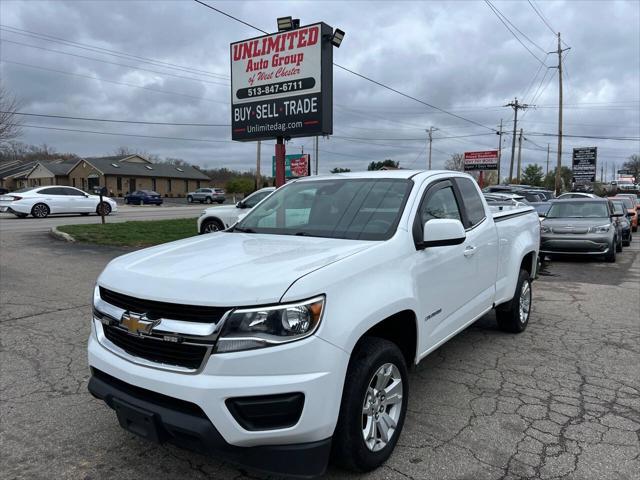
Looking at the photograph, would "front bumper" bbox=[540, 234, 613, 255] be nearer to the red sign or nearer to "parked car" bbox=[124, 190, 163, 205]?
the red sign

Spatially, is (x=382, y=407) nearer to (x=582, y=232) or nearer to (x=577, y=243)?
(x=577, y=243)

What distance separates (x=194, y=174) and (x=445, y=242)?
80.1m

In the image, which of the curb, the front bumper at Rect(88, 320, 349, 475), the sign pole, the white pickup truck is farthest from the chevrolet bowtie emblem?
the curb

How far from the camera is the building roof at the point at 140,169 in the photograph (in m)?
68.0

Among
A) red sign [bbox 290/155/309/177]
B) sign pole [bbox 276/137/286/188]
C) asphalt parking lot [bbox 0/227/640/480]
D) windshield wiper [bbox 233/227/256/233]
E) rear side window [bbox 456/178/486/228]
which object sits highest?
red sign [bbox 290/155/309/177]

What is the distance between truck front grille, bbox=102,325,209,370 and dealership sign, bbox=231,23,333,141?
7.86 m

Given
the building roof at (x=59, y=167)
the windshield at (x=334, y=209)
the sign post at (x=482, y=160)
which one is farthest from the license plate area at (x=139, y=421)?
the building roof at (x=59, y=167)

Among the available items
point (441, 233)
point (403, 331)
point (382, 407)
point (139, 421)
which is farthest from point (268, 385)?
point (441, 233)

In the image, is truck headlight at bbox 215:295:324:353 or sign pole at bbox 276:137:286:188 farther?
sign pole at bbox 276:137:286:188

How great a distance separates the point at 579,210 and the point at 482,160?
1683 inches

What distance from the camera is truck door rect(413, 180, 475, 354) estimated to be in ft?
11.2

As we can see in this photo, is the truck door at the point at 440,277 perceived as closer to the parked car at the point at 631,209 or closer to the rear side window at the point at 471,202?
the rear side window at the point at 471,202

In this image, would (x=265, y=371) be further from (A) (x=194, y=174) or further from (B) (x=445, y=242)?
(A) (x=194, y=174)

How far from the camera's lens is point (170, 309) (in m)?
2.53
